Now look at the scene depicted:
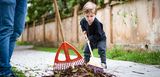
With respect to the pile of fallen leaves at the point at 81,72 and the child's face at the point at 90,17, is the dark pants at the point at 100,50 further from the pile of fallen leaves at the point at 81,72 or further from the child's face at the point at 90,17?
the pile of fallen leaves at the point at 81,72

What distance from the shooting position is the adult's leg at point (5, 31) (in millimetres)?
4129

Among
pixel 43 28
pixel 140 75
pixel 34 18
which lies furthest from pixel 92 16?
pixel 34 18

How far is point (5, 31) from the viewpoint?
4.18m

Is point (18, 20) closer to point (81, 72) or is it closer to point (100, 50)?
point (81, 72)

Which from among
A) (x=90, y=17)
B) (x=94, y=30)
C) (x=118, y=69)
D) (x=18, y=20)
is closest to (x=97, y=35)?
(x=94, y=30)

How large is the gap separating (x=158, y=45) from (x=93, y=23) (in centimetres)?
339

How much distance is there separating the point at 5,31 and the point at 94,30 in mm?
2703

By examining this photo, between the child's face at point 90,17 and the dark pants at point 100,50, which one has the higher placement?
the child's face at point 90,17

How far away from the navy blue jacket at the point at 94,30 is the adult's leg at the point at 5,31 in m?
2.48

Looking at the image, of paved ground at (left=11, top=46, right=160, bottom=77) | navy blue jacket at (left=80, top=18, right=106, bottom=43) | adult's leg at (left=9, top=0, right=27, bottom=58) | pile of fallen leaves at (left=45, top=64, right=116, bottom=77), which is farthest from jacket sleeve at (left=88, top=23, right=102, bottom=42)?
adult's leg at (left=9, top=0, right=27, bottom=58)

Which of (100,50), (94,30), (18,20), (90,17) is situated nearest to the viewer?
(18,20)

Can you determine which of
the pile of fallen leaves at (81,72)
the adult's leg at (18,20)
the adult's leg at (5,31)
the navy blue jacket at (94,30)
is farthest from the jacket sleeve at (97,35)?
the adult's leg at (5,31)

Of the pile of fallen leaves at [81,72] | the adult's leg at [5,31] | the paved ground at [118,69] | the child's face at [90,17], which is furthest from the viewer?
the child's face at [90,17]

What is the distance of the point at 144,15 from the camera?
10445 mm
